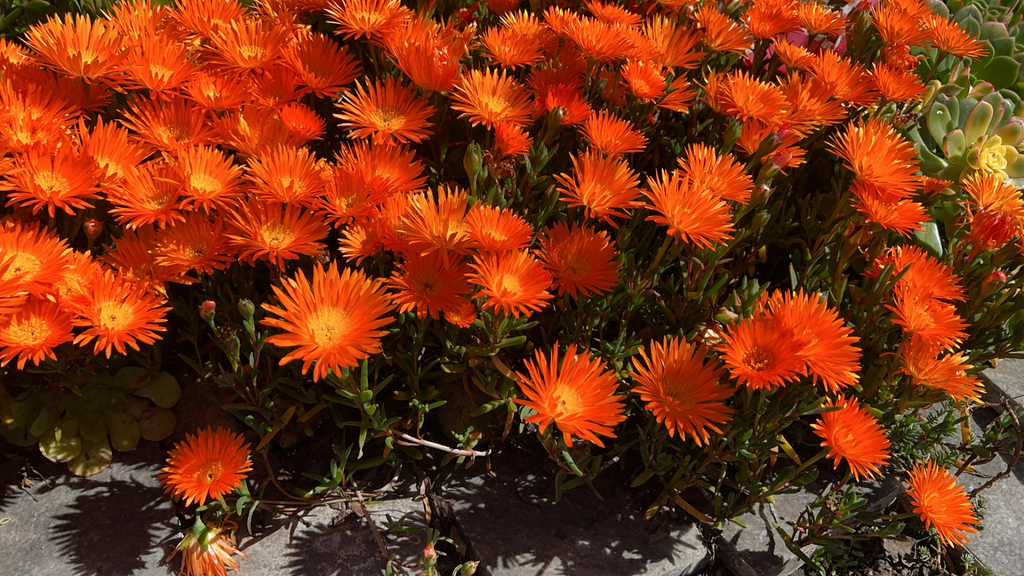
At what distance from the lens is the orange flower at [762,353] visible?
1130 millimetres

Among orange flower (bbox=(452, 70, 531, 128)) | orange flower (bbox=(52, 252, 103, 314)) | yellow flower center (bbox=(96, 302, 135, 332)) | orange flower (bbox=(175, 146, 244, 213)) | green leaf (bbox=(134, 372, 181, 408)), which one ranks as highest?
orange flower (bbox=(452, 70, 531, 128))

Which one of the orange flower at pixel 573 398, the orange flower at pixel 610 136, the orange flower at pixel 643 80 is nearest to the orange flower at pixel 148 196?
the orange flower at pixel 573 398

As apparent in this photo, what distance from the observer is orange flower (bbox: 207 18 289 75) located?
1588 mm

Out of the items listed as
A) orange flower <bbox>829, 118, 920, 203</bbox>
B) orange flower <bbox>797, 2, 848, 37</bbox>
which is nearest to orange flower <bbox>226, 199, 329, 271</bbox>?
orange flower <bbox>829, 118, 920, 203</bbox>

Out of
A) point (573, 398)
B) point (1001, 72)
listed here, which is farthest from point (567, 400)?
point (1001, 72)

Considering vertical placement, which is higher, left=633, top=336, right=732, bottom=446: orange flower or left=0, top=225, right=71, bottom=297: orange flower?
left=0, top=225, right=71, bottom=297: orange flower

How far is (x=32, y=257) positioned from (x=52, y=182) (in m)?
0.14

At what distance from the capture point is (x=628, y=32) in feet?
5.48

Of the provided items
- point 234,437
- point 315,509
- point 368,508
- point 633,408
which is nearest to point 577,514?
point 633,408

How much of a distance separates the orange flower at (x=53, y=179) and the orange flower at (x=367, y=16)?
0.61m

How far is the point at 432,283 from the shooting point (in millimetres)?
1279

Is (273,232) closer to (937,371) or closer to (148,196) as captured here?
(148,196)

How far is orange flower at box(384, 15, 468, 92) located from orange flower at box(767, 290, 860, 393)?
31.8 inches

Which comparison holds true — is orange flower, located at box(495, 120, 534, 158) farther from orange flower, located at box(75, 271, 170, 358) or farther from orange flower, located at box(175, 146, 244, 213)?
orange flower, located at box(75, 271, 170, 358)
